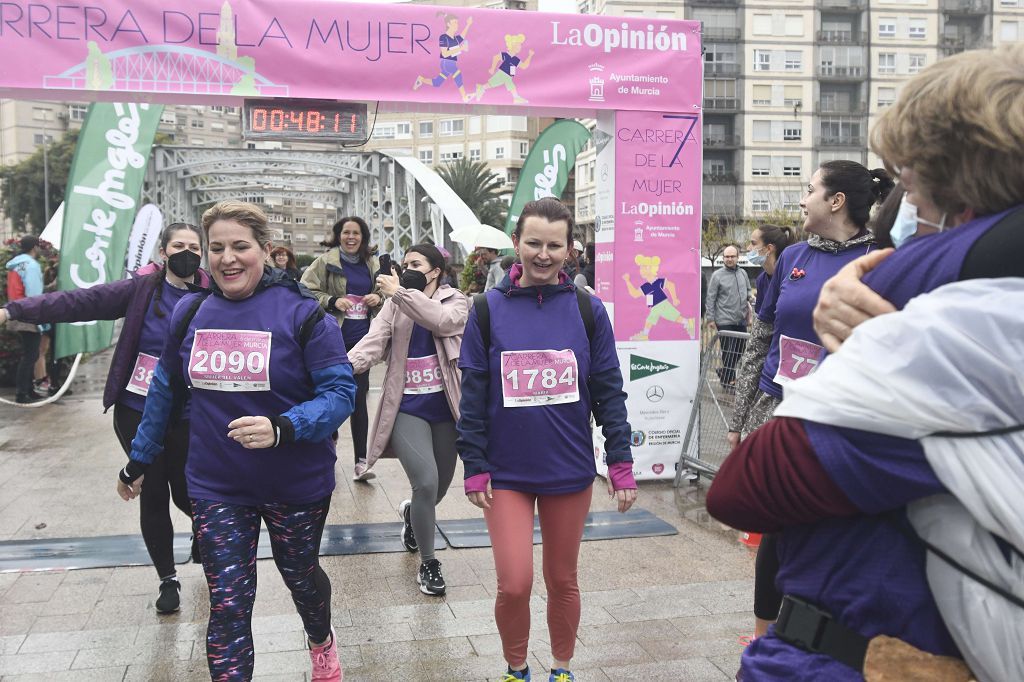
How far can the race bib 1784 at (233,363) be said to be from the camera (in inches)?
140

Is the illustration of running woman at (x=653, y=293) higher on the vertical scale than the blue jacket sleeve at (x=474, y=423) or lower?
Result: higher

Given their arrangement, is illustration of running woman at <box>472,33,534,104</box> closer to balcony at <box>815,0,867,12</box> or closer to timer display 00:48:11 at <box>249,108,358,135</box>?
timer display 00:48:11 at <box>249,108,358,135</box>

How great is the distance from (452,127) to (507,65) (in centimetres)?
8950

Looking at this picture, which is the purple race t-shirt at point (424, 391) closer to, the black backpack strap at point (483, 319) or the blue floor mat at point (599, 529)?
the blue floor mat at point (599, 529)

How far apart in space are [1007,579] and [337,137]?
22.1 feet

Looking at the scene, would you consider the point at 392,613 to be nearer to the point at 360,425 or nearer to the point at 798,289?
the point at 798,289

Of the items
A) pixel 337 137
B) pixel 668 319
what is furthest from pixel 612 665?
pixel 337 137

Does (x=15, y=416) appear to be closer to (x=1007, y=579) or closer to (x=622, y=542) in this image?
(x=622, y=542)

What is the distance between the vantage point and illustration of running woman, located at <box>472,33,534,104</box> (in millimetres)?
7461

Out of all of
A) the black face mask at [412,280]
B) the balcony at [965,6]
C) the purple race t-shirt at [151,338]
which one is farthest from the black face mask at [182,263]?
the balcony at [965,6]

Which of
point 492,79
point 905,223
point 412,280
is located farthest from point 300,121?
point 905,223

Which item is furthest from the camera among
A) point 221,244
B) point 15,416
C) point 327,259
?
point 15,416

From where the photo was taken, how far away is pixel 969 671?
1.57m

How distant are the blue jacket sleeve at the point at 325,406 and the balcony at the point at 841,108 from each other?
249ft
